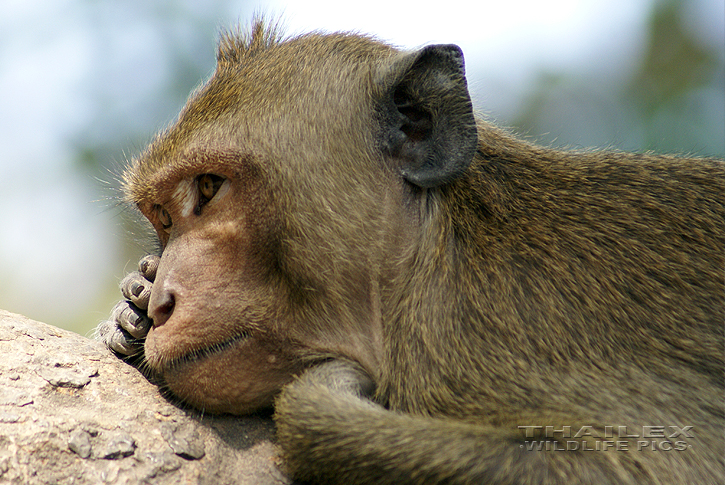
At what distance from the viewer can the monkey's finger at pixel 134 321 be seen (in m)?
3.08

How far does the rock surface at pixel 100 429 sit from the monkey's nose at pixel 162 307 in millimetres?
338

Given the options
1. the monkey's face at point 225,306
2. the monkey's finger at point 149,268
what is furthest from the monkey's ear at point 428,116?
the monkey's finger at point 149,268

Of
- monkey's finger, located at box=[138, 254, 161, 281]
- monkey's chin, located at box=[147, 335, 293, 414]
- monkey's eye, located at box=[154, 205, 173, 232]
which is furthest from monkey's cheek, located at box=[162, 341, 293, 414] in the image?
monkey's eye, located at box=[154, 205, 173, 232]

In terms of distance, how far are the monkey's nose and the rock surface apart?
34 centimetres

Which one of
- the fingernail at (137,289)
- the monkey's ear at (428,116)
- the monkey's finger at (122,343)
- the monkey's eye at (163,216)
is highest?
the monkey's ear at (428,116)

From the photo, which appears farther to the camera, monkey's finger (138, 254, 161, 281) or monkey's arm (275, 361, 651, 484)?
monkey's finger (138, 254, 161, 281)

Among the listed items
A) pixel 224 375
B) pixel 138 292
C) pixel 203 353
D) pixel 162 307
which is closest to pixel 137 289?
pixel 138 292

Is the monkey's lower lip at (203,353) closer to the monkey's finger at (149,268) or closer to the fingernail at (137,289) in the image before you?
the fingernail at (137,289)

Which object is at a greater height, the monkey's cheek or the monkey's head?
the monkey's head

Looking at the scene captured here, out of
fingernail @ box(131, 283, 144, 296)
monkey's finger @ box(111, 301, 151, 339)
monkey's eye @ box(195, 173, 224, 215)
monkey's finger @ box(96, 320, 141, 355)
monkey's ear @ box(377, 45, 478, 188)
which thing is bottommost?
monkey's finger @ box(96, 320, 141, 355)

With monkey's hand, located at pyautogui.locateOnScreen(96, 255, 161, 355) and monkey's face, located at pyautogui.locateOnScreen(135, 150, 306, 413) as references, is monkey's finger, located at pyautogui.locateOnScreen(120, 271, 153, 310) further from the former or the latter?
monkey's face, located at pyautogui.locateOnScreen(135, 150, 306, 413)

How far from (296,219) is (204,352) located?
2.40ft

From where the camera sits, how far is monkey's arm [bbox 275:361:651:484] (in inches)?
86.6

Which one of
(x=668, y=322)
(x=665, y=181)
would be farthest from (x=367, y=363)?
(x=665, y=181)
